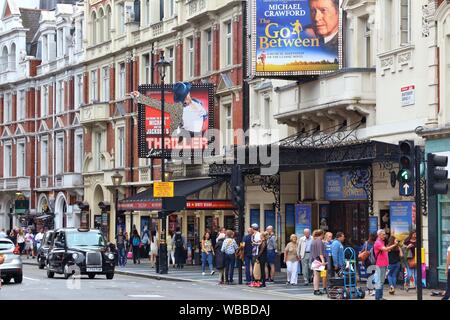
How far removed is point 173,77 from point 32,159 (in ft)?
72.7

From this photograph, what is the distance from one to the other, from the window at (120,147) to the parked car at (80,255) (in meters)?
22.7

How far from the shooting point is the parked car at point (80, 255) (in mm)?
40969

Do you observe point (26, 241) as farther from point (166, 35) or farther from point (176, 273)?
point (176, 273)

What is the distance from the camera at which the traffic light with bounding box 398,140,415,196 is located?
25375mm

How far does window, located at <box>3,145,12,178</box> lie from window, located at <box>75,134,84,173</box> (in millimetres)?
11514

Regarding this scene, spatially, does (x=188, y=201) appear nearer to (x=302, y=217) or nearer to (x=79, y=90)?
(x=302, y=217)

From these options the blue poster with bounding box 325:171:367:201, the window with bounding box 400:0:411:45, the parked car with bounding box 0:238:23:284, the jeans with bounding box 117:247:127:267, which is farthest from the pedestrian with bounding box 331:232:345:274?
the jeans with bounding box 117:247:127:267

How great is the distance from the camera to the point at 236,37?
51.7m

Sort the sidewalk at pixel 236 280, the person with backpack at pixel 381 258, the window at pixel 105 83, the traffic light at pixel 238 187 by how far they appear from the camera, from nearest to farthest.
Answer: the person with backpack at pixel 381 258 → the sidewalk at pixel 236 280 → the traffic light at pixel 238 187 → the window at pixel 105 83

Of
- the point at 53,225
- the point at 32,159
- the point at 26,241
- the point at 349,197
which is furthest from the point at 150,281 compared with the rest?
the point at 32,159

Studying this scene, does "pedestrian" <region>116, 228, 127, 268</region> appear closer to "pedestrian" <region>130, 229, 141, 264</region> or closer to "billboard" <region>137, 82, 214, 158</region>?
"pedestrian" <region>130, 229, 141, 264</region>

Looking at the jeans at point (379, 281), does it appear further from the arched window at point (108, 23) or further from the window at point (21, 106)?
the window at point (21, 106)

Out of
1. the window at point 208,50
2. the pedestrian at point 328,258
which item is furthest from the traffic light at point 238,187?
the window at point 208,50

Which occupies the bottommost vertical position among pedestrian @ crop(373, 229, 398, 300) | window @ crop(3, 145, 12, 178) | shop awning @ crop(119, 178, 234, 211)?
pedestrian @ crop(373, 229, 398, 300)
